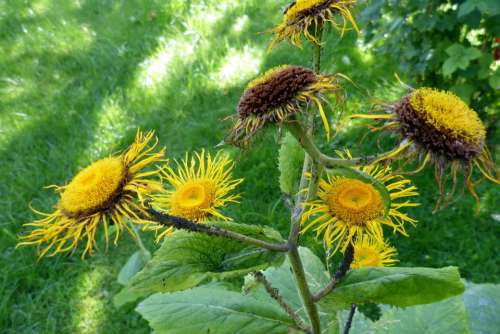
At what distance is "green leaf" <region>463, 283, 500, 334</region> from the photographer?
1.72 metres

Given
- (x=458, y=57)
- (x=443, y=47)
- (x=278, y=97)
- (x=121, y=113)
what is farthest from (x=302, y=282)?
(x=121, y=113)

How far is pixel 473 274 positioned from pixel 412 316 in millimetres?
1182

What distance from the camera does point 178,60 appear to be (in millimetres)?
4117

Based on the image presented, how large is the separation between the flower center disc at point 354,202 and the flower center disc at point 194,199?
0.34 meters

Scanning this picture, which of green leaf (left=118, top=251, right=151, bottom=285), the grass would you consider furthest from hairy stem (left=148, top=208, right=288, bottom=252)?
green leaf (left=118, top=251, right=151, bottom=285)

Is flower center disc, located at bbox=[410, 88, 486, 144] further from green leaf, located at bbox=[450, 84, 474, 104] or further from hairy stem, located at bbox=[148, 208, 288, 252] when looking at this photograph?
green leaf, located at bbox=[450, 84, 474, 104]

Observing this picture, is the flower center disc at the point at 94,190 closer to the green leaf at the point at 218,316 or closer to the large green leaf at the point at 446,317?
the green leaf at the point at 218,316

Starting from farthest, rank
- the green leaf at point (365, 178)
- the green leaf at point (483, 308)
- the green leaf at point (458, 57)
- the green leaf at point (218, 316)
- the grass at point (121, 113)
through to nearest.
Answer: the grass at point (121, 113), the green leaf at point (458, 57), the green leaf at point (483, 308), the green leaf at point (218, 316), the green leaf at point (365, 178)

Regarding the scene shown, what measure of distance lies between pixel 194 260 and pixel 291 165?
0.35 metres

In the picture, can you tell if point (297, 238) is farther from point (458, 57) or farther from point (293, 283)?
point (458, 57)

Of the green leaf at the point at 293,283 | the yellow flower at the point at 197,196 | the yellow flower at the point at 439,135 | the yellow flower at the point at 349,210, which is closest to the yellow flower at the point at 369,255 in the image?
the green leaf at the point at 293,283

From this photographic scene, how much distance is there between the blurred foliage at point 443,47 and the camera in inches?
103

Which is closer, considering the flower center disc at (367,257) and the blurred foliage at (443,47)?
the flower center disc at (367,257)

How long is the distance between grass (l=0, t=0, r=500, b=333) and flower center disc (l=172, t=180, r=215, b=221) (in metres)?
0.85
